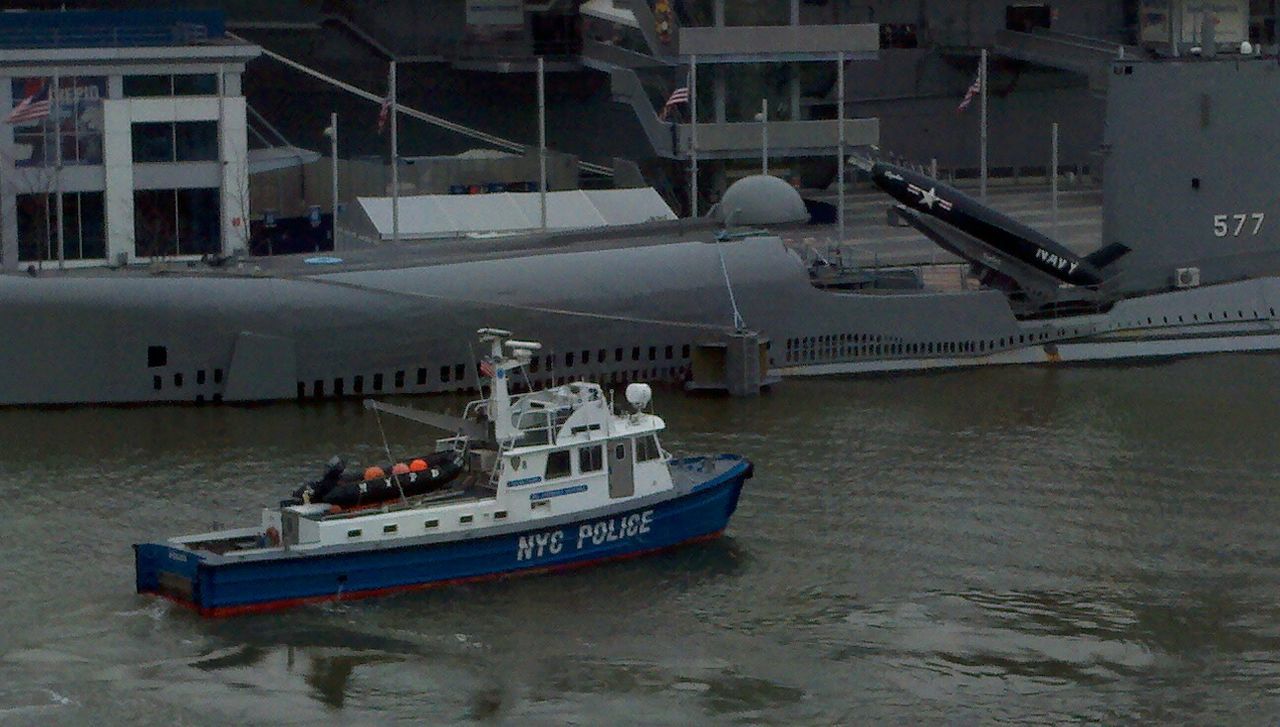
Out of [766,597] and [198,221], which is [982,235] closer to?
[198,221]

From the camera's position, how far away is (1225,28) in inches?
2635

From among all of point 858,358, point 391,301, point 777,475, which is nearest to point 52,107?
point 391,301

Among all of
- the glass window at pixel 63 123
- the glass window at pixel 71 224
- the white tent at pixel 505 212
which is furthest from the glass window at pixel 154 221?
the white tent at pixel 505 212

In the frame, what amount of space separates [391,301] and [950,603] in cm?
1489

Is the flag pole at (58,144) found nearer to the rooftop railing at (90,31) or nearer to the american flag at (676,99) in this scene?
the rooftop railing at (90,31)

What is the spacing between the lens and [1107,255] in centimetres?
4831

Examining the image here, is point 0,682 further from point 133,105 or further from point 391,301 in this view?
point 133,105

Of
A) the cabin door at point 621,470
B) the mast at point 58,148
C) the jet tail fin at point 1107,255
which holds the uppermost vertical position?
the mast at point 58,148

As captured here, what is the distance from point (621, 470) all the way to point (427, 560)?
10.0ft

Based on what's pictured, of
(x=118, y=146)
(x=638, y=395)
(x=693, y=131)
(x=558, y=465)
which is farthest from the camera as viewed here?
(x=693, y=131)

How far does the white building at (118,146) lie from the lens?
167 feet

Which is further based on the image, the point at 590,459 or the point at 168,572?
the point at 590,459

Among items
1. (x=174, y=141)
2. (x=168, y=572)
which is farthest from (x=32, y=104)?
(x=168, y=572)

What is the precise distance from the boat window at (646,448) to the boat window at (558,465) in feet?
3.40
